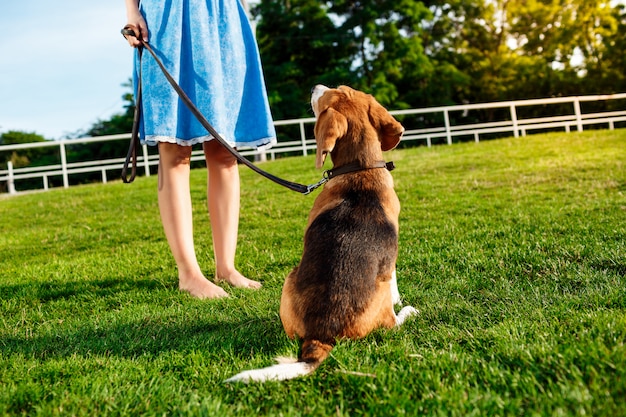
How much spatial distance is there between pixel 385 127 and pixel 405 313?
43.1 inches

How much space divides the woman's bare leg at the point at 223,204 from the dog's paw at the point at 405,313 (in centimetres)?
153

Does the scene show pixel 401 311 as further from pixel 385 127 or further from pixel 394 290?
pixel 385 127

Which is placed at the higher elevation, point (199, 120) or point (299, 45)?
point (299, 45)

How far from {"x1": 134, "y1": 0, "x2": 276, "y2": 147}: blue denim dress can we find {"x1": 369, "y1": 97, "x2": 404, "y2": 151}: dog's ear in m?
1.18

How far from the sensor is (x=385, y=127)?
3318 millimetres

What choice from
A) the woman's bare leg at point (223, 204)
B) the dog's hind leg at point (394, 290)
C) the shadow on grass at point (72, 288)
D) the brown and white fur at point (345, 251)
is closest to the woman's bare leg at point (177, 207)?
the woman's bare leg at point (223, 204)

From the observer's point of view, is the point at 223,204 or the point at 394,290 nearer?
the point at 394,290

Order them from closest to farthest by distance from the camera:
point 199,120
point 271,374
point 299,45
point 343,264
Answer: point 271,374 → point 343,264 → point 199,120 → point 299,45

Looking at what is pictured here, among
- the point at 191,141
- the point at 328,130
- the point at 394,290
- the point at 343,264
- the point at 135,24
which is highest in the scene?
the point at 135,24

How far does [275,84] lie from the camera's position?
29.2 m

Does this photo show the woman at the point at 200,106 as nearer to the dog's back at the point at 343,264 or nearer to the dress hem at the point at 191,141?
the dress hem at the point at 191,141

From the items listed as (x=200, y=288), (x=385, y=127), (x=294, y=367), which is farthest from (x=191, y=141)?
(x=294, y=367)

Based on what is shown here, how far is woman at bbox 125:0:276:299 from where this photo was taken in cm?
391

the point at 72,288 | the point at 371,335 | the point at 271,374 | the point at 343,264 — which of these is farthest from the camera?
the point at 72,288
